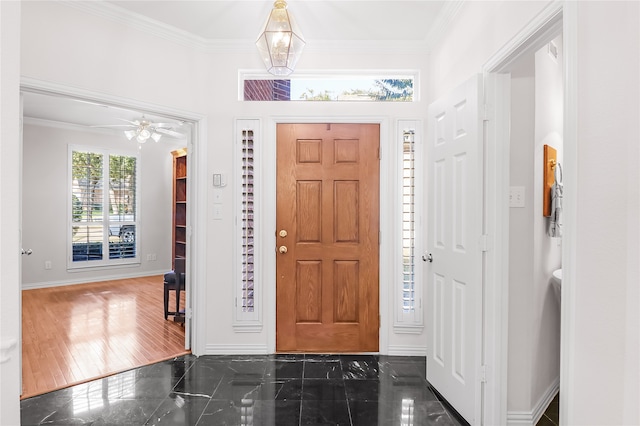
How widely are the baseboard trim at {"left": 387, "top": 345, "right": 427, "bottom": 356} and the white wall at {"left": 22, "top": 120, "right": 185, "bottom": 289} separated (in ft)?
17.2

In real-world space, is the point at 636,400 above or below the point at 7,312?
below

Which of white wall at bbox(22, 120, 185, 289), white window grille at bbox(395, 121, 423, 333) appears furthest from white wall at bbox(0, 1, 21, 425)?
white wall at bbox(22, 120, 185, 289)

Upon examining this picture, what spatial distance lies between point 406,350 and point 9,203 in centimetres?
287

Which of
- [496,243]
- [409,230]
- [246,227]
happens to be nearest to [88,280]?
[246,227]

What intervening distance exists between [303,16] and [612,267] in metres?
2.47

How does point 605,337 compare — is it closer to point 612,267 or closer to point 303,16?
point 612,267

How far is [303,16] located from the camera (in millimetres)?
2537

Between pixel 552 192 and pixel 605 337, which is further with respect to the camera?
pixel 552 192

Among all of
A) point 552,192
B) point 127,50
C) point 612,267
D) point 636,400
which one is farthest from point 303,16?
point 636,400

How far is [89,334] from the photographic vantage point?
11.2 ft

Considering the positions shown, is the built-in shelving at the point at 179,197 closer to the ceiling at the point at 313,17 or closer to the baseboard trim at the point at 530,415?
the ceiling at the point at 313,17

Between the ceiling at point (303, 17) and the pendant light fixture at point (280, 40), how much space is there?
23.0 inches

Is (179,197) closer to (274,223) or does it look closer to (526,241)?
(274,223)

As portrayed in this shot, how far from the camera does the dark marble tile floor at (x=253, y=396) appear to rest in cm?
204
